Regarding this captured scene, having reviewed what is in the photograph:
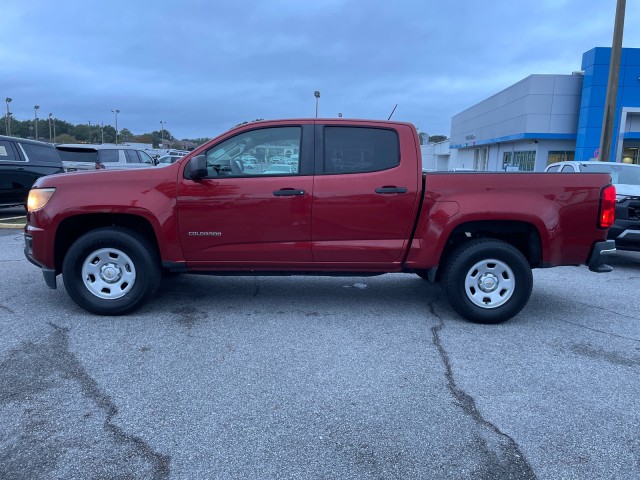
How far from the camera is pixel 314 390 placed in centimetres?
368

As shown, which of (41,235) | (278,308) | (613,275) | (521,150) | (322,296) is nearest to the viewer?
(41,235)

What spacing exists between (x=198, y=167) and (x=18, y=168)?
892 cm

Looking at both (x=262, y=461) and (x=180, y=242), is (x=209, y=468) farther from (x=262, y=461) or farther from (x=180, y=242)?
(x=180, y=242)

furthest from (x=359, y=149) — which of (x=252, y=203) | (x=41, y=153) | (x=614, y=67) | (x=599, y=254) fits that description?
(x=614, y=67)

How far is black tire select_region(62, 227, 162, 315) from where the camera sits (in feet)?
16.8

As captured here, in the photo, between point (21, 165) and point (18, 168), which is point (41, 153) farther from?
point (18, 168)

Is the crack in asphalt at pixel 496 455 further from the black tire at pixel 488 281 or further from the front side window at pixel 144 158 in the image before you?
the front side window at pixel 144 158

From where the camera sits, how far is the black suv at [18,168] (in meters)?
11.6

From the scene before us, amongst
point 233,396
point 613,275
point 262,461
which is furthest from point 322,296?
point 613,275

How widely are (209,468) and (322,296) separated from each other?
11.4 ft

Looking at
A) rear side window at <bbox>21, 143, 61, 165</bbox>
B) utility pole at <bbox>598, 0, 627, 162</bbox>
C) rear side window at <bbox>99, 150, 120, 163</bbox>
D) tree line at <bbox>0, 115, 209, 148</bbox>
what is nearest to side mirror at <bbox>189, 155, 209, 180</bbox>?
rear side window at <bbox>21, 143, 61, 165</bbox>

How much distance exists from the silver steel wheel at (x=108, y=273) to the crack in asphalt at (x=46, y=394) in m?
0.53

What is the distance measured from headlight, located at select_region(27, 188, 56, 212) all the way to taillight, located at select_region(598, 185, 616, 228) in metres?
5.38

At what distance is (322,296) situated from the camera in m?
6.15
